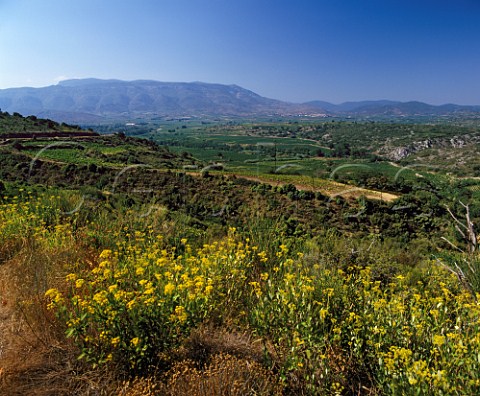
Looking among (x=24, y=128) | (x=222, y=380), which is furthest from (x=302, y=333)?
(x=24, y=128)

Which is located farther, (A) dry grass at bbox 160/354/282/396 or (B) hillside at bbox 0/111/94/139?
(B) hillside at bbox 0/111/94/139

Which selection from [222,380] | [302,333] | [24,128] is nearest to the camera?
[222,380]

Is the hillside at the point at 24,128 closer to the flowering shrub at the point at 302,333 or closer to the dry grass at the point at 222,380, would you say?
the flowering shrub at the point at 302,333

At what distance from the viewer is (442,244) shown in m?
21.5

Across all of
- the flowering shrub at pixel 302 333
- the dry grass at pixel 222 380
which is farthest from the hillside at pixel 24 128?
the dry grass at pixel 222 380

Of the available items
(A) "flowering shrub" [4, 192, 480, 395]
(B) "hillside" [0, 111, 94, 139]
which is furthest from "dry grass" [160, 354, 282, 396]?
(B) "hillside" [0, 111, 94, 139]

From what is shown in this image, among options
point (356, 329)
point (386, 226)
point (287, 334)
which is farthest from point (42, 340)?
point (386, 226)

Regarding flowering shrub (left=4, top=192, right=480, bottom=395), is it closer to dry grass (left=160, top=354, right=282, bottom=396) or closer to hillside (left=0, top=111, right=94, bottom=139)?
dry grass (left=160, top=354, right=282, bottom=396)

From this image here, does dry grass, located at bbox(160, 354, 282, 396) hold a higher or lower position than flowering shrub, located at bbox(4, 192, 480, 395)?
lower

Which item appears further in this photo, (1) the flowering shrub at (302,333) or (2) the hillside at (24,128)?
(2) the hillside at (24,128)

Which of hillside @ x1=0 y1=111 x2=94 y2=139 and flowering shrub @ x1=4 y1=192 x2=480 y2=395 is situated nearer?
flowering shrub @ x1=4 y1=192 x2=480 y2=395

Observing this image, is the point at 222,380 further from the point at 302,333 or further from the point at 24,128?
the point at 24,128

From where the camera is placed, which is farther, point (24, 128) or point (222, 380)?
point (24, 128)

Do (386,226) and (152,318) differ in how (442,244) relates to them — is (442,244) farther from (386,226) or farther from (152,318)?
(152,318)
